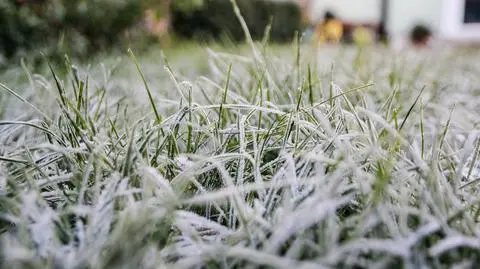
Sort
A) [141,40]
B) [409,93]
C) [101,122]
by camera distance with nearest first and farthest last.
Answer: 1. [101,122]
2. [409,93]
3. [141,40]

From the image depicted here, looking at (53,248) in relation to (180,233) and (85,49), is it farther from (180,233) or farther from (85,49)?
(85,49)

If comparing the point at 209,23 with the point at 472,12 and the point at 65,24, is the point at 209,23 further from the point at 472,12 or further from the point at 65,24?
the point at 472,12

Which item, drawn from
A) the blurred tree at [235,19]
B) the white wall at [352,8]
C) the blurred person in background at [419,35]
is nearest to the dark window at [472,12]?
the blurred person in background at [419,35]

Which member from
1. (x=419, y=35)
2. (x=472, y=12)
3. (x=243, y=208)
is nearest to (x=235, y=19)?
(x=419, y=35)

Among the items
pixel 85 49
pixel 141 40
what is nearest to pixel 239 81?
pixel 85 49

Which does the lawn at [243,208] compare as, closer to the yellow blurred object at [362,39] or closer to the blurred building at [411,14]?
the yellow blurred object at [362,39]

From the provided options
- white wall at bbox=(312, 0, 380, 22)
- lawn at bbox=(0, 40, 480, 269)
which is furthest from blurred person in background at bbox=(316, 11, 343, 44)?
lawn at bbox=(0, 40, 480, 269)

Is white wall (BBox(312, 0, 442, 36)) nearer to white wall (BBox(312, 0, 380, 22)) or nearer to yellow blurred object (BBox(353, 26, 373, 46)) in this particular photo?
white wall (BBox(312, 0, 380, 22))
